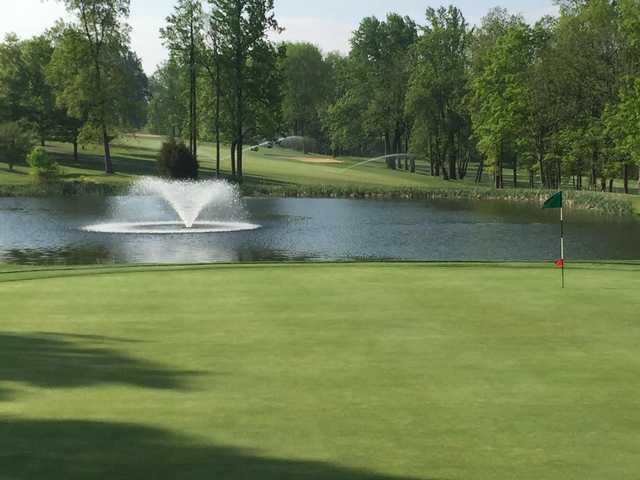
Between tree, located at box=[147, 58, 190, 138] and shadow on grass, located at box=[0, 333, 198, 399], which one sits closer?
shadow on grass, located at box=[0, 333, 198, 399]

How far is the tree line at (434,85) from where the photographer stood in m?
78.4

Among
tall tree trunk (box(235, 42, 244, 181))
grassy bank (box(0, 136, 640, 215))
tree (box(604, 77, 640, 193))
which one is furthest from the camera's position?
tall tree trunk (box(235, 42, 244, 181))

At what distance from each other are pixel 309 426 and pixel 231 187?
7785cm

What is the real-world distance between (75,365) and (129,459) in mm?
3471

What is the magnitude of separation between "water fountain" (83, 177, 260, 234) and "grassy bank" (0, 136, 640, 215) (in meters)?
2.23

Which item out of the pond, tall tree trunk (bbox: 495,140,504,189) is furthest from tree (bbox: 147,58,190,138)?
the pond

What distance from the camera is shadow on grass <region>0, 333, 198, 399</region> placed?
9.16 m

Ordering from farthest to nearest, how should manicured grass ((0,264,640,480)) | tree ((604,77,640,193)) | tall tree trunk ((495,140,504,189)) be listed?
1. tall tree trunk ((495,140,504,189))
2. tree ((604,77,640,193))
3. manicured grass ((0,264,640,480))

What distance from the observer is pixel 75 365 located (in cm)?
990

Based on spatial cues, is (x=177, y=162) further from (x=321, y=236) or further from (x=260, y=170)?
(x=321, y=236)

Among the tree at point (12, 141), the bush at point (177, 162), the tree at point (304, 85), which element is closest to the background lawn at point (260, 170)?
the tree at point (12, 141)

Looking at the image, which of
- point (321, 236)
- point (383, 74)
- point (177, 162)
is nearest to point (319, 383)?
point (321, 236)

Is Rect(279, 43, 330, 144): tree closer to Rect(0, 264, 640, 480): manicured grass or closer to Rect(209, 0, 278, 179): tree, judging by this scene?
Rect(209, 0, 278, 179): tree

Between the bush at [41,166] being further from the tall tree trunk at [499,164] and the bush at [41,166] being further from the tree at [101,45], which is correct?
the tall tree trunk at [499,164]
